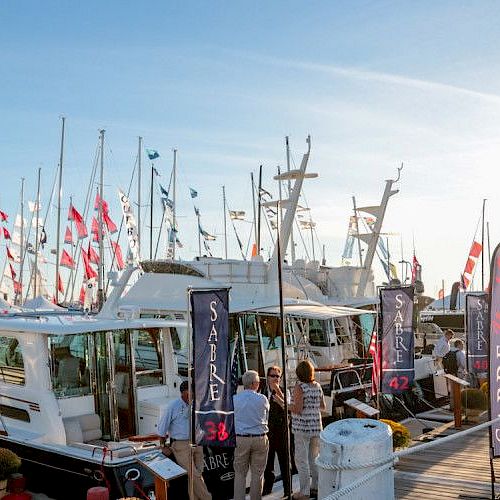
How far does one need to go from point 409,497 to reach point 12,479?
5047mm

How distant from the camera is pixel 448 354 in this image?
1747 centimetres

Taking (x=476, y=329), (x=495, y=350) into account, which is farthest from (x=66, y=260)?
(x=495, y=350)

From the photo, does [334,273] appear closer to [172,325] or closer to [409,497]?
[172,325]

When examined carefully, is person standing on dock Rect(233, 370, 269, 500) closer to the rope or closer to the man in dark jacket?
the man in dark jacket

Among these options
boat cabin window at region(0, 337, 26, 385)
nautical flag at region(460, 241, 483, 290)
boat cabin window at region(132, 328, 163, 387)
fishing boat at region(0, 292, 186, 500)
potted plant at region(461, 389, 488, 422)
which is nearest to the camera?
fishing boat at region(0, 292, 186, 500)

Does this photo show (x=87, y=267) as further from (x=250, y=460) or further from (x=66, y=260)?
(x=250, y=460)

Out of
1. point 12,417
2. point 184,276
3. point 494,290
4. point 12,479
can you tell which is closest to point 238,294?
point 184,276

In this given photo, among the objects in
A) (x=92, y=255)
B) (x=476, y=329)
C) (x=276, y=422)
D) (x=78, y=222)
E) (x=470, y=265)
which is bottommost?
(x=276, y=422)

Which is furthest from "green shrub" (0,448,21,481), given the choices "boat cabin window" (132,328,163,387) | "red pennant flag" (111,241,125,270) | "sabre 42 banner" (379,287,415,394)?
"red pennant flag" (111,241,125,270)

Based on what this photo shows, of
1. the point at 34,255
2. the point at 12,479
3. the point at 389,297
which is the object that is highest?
the point at 34,255

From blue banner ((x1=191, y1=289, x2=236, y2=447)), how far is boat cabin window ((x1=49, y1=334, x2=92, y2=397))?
3.08 meters

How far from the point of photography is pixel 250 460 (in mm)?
8086

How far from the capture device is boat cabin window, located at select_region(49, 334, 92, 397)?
30.9 ft

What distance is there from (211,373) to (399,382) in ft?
16.6
